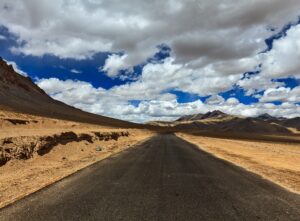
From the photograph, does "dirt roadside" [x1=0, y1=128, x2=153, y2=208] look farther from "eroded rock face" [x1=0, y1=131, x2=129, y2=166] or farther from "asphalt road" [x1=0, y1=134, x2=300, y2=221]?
"asphalt road" [x1=0, y1=134, x2=300, y2=221]

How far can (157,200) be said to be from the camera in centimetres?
1046

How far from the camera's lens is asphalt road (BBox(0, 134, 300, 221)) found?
8784mm

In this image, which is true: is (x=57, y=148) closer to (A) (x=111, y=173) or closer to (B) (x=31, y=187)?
(A) (x=111, y=173)

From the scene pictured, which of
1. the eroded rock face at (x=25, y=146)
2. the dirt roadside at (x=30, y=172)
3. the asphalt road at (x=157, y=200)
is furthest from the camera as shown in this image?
the eroded rock face at (x=25, y=146)

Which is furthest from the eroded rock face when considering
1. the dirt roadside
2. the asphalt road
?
the asphalt road

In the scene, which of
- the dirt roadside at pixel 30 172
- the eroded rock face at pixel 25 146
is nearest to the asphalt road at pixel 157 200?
the dirt roadside at pixel 30 172

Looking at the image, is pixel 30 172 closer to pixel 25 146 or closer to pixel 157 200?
pixel 25 146

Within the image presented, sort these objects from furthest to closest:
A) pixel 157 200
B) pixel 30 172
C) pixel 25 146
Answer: pixel 25 146
pixel 30 172
pixel 157 200

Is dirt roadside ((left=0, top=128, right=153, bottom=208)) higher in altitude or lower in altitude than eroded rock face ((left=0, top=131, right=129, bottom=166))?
lower

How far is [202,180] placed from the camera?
14.8 metres

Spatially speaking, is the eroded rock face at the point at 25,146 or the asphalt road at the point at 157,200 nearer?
the asphalt road at the point at 157,200

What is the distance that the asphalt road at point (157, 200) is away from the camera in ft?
28.8

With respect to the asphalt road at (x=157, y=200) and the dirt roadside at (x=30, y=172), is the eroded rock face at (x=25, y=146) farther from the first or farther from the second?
the asphalt road at (x=157, y=200)

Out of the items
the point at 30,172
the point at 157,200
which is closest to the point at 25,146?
the point at 30,172
